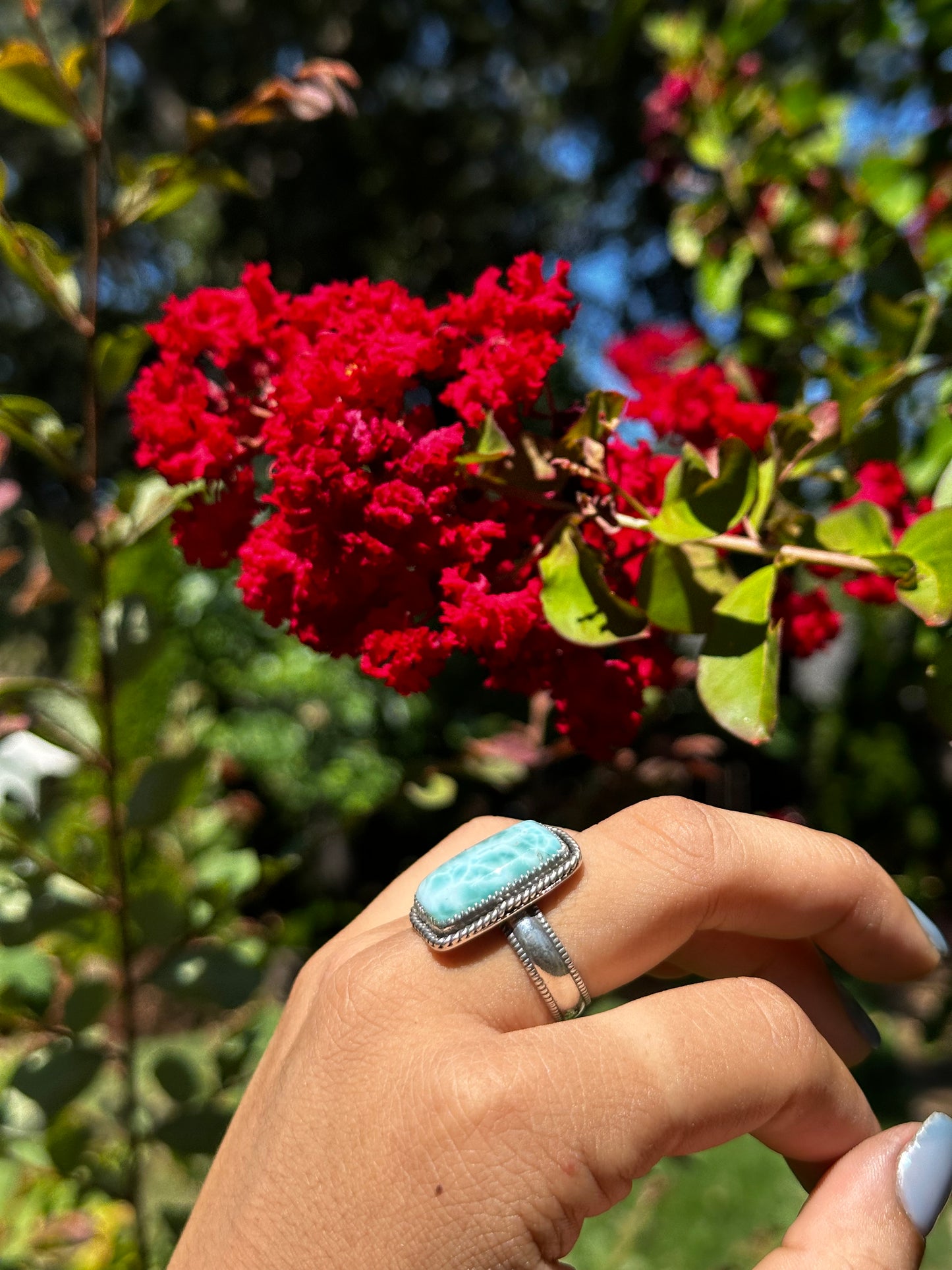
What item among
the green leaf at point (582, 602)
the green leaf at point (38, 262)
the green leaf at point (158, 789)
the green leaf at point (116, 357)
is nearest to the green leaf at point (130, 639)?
the green leaf at point (158, 789)

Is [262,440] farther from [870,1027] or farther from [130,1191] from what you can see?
[130,1191]

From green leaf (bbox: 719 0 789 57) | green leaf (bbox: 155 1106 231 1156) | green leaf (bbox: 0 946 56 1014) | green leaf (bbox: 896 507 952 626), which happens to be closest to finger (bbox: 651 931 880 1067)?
green leaf (bbox: 896 507 952 626)

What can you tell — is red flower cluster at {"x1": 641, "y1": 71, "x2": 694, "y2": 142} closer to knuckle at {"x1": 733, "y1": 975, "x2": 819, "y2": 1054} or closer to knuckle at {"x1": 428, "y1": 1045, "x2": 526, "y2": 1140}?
knuckle at {"x1": 733, "y1": 975, "x2": 819, "y2": 1054}

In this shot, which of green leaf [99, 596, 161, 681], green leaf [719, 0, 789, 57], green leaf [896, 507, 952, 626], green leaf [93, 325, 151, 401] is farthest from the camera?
green leaf [719, 0, 789, 57]

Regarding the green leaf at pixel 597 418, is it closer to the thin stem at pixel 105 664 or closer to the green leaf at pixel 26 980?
the thin stem at pixel 105 664

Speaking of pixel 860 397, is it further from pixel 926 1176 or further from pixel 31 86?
pixel 31 86
